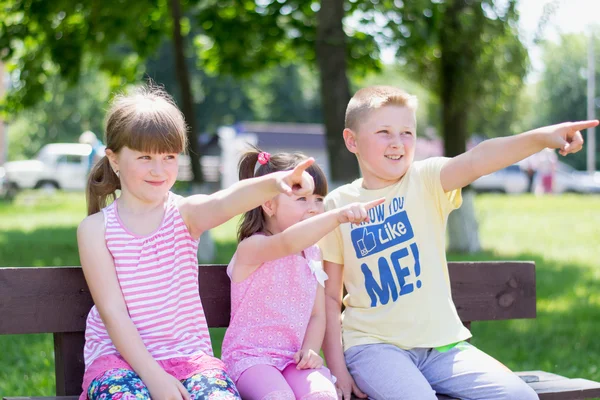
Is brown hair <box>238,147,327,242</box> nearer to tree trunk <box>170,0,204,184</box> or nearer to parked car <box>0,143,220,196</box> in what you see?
tree trunk <box>170,0,204,184</box>

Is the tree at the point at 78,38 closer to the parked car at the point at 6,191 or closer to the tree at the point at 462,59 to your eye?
the tree at the point at 462,59

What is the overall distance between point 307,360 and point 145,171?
0.91m

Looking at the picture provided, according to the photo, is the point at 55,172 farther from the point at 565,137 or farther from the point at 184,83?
the point at 565,137

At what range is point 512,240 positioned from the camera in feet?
47.9

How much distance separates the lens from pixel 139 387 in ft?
8.75

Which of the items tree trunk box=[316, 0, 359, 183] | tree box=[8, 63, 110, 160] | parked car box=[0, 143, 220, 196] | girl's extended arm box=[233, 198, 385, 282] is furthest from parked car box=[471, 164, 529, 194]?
girl's extended arm box=[233, 198, 385, 282]

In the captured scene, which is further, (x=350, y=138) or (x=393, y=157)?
(x=350, y=138)

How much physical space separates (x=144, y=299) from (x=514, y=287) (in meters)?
1.79

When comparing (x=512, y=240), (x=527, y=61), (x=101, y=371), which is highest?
(x=527, y=61)

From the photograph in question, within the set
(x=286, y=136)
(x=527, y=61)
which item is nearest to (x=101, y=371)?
(x=527, y=61)

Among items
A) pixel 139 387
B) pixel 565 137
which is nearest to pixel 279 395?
pixel 139 387

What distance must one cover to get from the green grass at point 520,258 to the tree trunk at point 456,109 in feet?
1.27

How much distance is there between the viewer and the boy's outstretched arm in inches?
109

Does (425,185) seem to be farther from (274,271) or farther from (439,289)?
(274,271)
